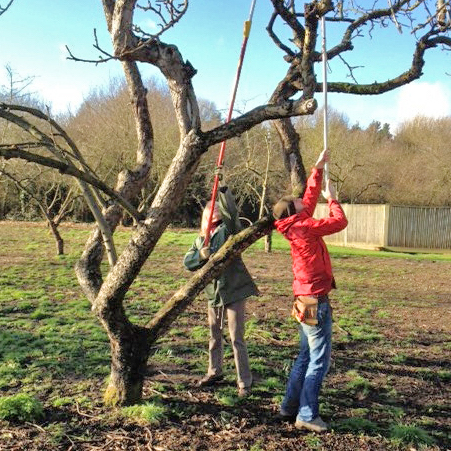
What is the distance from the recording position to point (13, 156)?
3514 mm

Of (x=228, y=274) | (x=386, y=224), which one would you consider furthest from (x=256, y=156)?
(x=228, y=274)

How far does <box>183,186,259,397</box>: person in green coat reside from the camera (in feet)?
15.3

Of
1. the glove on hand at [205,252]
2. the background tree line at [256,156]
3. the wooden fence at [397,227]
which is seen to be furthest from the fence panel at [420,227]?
the glove on hand at [205,252]

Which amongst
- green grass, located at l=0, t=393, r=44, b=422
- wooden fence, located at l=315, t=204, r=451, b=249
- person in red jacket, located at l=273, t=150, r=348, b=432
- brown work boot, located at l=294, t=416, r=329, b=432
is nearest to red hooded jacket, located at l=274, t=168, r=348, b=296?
person in red jacket, located at l=273, t=150, r=348, b=432

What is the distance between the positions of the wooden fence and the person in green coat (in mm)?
19993

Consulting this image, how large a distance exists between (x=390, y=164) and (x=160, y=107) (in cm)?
1377

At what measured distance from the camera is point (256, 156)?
75.1 feet

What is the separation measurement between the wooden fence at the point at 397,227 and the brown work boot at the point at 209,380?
20027 millimetres

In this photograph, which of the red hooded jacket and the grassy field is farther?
the red hooded jacket

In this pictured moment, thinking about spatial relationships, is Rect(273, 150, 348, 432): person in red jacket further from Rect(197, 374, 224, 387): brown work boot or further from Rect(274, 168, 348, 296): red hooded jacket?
Rect(197, 374, 224, 387): brown work boot

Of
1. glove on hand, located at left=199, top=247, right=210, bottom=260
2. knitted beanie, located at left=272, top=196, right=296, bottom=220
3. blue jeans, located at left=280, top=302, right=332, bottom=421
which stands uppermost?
knitted beanie, located at left=272, top=196, right=296, bottom=220

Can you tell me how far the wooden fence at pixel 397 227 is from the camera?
78.2 ft

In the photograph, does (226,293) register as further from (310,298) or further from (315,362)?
(315,362)

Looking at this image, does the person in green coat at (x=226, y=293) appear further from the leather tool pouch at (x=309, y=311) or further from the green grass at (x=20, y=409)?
the green grass at (x=20, y=409)
